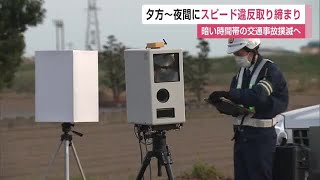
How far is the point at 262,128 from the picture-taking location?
6.80 metres

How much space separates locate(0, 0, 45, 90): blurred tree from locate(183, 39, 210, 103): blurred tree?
5911mm

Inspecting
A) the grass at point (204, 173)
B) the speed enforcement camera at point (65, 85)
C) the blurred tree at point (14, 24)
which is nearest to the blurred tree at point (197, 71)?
the blurred tree at point (14, 24)

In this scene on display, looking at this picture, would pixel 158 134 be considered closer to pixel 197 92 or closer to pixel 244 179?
pixel 244 179

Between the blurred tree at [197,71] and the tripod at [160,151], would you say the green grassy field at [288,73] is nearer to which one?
the blurred tree at [197,71]

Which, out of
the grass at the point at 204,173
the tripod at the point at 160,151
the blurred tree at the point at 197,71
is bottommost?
the grass at the point at 204,173

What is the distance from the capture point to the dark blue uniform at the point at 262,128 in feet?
22.0

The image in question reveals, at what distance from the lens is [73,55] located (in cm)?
745

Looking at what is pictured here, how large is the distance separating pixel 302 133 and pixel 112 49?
12.0 metres

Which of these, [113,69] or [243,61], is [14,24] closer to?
[113,69]

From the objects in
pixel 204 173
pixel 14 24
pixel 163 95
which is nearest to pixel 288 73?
pixel 14 24

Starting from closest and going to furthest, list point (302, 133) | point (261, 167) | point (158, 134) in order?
point (261, 167)
point (158, 134)
point (302, 133)

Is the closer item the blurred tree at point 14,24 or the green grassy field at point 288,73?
the blurred tree at point 14,24

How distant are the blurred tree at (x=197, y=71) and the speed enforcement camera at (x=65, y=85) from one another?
1320 cm

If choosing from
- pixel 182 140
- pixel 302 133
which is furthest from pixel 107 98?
pixel 302 133
